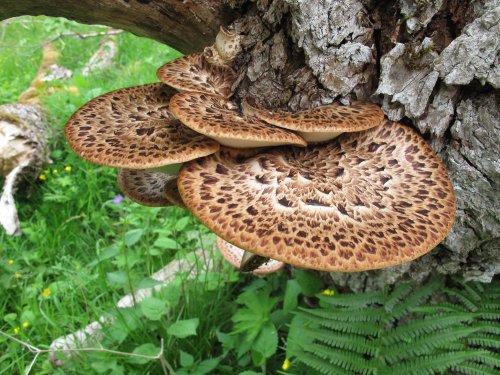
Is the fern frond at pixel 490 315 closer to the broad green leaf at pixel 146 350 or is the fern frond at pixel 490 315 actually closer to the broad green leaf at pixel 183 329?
the broad green leaf at pixel 183 329

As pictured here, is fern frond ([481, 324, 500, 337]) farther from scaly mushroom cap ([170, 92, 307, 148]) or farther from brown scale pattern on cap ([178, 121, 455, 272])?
scaly mushroom cap ([170, 92, 307, 148])

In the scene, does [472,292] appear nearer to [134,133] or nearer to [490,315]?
[490,315]

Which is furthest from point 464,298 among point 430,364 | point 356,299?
point 356,299

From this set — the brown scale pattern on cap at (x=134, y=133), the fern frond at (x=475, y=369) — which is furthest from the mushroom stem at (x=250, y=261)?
the fern frond at (x=475, y=369)

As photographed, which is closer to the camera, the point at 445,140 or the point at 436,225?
the point at 436,225

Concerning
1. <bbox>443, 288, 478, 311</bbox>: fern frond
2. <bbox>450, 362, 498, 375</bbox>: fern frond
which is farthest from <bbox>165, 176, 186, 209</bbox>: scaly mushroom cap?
<bbox>450, 362, 498, 375</bbox>: fern frond

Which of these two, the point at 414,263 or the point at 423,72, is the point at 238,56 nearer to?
the point at 423,72

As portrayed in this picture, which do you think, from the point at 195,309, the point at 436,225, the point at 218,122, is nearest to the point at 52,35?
the point at 195,309
